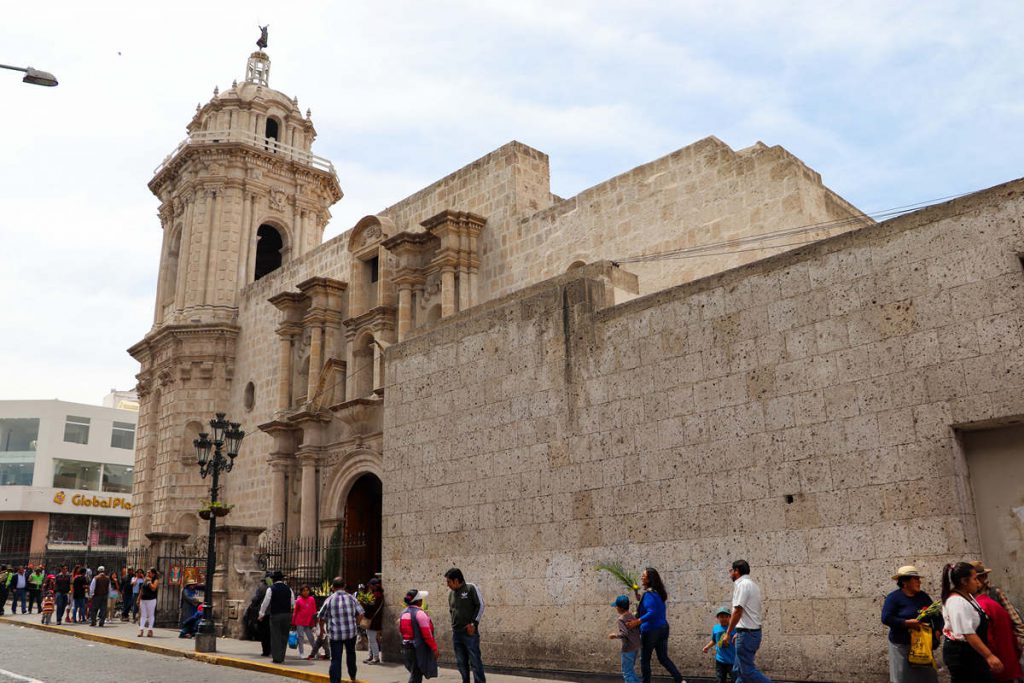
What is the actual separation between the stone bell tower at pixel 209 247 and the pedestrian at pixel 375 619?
1474 cm

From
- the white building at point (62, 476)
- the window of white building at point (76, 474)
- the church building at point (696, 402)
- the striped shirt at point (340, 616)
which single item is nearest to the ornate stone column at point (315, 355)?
the church building at point (696, 402)

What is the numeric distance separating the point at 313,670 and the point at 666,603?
4.86 meters

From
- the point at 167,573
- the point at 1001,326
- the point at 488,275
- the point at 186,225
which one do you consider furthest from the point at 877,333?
the point at 186,225

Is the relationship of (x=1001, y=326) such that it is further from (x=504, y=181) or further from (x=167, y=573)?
(x=167, y=573)

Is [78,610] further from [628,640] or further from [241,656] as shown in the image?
[628,640]

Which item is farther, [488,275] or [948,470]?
[488,275]

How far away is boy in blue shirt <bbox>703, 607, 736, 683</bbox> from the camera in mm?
7777

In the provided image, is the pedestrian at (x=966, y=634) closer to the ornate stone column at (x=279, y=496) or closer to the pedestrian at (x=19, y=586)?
the ornate stone column at (x=279, y=496)

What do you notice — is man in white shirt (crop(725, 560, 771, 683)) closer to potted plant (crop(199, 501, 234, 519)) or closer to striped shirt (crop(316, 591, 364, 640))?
striped shirt (crop(316, 591, 364, 640))

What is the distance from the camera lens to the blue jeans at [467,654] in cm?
831

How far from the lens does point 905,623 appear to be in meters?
6.18

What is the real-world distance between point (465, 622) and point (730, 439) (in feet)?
10.4

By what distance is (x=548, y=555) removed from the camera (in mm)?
10070

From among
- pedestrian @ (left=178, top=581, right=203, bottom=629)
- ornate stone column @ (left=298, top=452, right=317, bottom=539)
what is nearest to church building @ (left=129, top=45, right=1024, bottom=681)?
ornate stone column @ (left=298, top=452, right=317, bottom=539)
